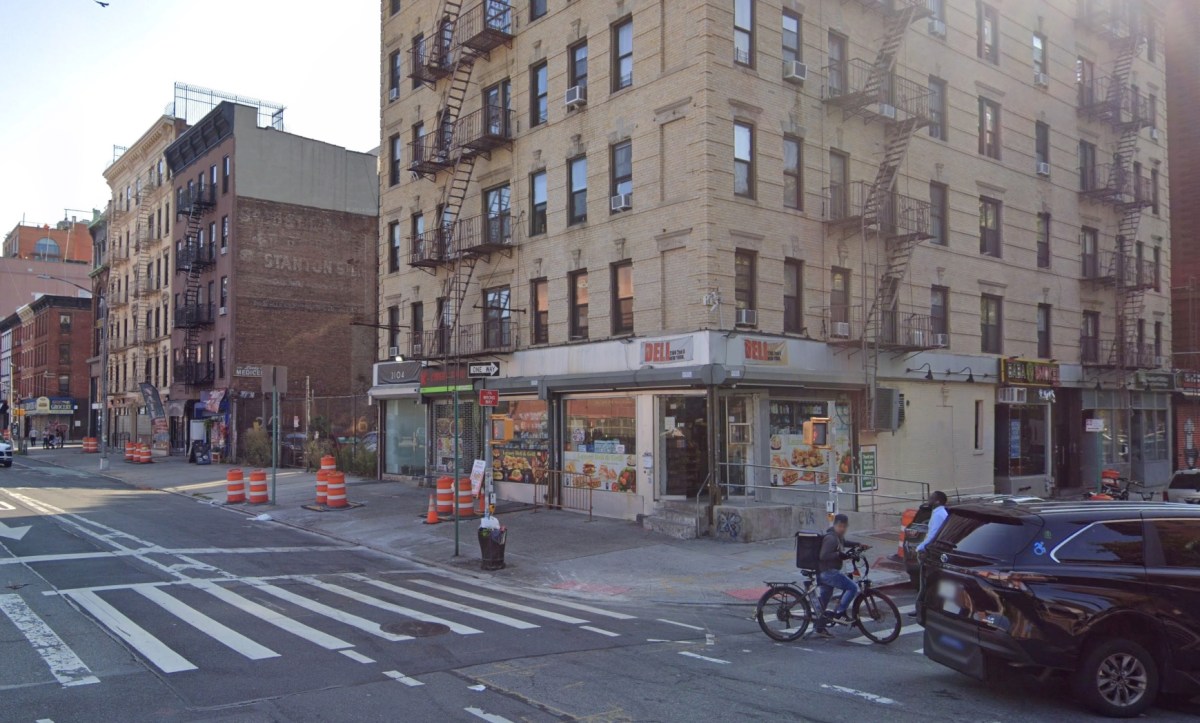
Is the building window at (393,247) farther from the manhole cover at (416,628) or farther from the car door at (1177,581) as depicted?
the car door at (1177,581)

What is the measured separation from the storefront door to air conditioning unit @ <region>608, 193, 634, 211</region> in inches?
187

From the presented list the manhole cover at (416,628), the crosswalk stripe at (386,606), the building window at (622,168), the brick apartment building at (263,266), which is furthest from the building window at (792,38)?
the brick apartment building at (263,266)

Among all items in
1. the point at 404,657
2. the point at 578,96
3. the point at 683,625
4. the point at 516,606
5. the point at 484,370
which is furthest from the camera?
the point at 484,370

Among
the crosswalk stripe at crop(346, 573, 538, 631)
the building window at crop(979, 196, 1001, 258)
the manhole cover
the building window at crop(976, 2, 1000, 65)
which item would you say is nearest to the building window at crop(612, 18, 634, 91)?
the building window at crop(976, 2, 1000, 65)

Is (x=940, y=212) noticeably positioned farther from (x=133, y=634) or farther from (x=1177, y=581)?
(x=133, y=634)

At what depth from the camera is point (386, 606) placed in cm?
1185

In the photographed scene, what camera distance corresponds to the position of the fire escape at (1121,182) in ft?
101

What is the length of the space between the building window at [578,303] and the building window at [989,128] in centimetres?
1363

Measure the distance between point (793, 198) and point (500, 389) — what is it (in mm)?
9534

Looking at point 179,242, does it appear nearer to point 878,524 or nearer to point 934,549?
point 878,524

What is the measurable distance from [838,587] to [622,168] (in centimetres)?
1359

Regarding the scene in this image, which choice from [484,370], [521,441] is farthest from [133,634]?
[521,441]

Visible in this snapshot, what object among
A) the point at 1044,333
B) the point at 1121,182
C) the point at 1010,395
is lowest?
the point at 1010,395

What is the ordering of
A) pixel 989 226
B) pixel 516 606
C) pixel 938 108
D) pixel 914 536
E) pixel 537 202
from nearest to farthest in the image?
1. pixel 516 606
2. pixel 914 536
3. pixel 537 202
4. pixel 938 108
5. pixel 989 226
